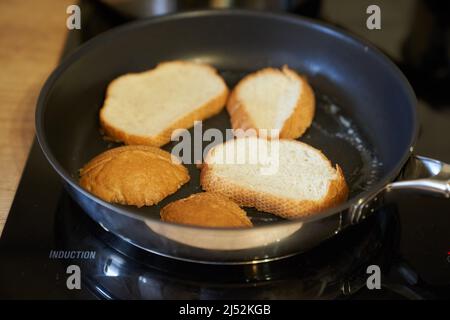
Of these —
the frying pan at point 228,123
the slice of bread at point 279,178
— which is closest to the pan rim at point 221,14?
the frying pan at point 228,123

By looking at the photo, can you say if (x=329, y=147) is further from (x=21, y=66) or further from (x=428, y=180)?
(x=21, y=66)

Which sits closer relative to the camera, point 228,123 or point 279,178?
point 279,178

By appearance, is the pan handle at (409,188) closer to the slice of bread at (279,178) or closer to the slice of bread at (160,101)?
the slice of bread at (279,178)

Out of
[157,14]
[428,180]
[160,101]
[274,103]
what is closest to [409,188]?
[428,180]

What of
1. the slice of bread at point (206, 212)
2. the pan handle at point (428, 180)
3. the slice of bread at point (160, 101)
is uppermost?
the pan handle at point (428, 180)

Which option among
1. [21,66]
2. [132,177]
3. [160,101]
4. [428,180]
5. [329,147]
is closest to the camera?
[428,180]

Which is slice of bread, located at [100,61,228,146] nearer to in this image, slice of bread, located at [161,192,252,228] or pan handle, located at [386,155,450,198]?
slice of bread, located at [161,192,252,228]
